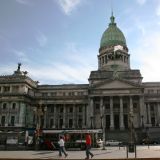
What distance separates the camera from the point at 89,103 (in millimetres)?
85500

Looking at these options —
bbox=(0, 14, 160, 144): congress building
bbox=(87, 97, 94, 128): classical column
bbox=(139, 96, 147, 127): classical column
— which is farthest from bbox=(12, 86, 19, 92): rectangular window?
bbox=(139, 96, 147, 127): classical column

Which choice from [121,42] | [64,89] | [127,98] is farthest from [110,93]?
[121,42]

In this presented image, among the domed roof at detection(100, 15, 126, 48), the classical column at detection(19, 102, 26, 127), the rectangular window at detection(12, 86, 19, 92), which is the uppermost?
the domed roof at detection(100, 15, 126, 48)

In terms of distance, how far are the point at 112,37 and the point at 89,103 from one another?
34.9m

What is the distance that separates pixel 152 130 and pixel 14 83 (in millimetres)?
45911

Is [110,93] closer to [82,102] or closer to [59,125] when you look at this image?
[82,102]

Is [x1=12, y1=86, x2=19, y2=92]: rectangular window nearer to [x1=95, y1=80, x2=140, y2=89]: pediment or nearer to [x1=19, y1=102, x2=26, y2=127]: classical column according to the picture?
[x1=19, y1=102, x2=26, y2=127]: classical column

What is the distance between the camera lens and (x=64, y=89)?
97.0m

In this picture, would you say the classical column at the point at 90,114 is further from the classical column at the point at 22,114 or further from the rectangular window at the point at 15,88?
the rectangular window at the point at 15,88

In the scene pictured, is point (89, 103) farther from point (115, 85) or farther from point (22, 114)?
point (22, 114)

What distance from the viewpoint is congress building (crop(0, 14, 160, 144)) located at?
3265 inches

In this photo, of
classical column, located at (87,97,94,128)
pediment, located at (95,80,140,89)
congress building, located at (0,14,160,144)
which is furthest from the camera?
pediment, located at (95,80,140,89)

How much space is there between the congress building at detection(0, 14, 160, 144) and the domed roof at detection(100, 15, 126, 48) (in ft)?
38.1

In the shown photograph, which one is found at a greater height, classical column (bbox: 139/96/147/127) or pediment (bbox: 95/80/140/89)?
pediment (bbox: 95/80/140/89)
